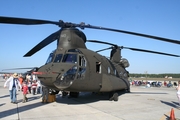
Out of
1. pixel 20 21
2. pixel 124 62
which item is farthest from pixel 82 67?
pixel 124 62

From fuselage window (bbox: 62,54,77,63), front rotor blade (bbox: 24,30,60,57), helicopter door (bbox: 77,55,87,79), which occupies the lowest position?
helicopter door (bbox: 77,55,87,79)

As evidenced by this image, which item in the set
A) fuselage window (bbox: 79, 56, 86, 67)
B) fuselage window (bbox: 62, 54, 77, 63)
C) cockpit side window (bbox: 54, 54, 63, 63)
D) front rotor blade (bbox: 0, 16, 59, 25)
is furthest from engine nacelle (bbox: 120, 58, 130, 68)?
front rotor blade (bbox: 0, 16, 59, 25)

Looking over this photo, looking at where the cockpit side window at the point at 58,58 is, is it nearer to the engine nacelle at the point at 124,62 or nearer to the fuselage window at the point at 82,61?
the fuselage window at the point at 82,61

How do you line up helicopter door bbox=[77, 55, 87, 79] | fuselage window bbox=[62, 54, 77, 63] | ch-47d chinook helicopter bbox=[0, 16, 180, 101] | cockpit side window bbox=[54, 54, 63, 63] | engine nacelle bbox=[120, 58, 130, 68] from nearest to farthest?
ch-47d chinook helicopter bbox=[0, 16, 180, 101] → helicopter door bbox=[77, 55, 87, 79] → fuselage window bbox=[62, 54, 77, 63] → cockpit side window bbox=[54, 54, 63, 63] → engine nacelle bbox=[120, 58, 130, 68]

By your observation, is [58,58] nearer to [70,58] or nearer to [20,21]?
[70,58]

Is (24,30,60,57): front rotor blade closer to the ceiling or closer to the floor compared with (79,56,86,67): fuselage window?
closer to the ceiling

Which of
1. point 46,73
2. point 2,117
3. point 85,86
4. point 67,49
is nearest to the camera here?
point 2,117

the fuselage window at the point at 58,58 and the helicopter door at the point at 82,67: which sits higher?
the fuselage window at the point at 58,58

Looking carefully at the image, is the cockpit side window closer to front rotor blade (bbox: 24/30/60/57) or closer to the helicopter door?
the helicopter door

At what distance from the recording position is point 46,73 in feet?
31.4

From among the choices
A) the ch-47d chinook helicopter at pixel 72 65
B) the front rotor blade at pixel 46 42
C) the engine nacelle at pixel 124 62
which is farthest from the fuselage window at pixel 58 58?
the engine nacelle at pixel 124 62

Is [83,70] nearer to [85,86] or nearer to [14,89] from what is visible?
[85,86]

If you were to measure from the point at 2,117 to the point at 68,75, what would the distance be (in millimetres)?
3559

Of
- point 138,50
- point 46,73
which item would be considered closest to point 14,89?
point 46,73
